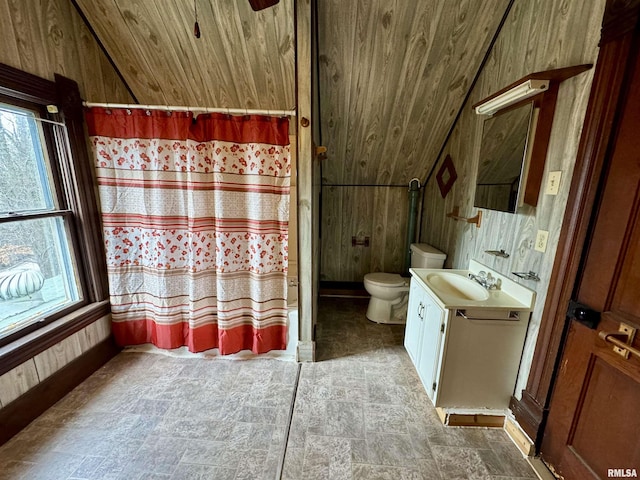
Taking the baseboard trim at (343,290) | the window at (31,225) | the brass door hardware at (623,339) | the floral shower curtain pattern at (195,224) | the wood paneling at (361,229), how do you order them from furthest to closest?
the baseboard trim at (343,290)
the wood paneling at (361,229)
the floral shower curtain pattern at (195,224)
the window at (31,225)
the brass door hardware at (623,339)

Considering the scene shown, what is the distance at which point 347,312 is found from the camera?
10.1ft

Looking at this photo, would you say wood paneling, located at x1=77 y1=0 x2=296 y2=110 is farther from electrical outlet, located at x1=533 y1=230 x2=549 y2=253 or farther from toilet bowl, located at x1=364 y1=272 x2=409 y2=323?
electrical outlet, located at x1=533 y1=230 x2=549 y2=253

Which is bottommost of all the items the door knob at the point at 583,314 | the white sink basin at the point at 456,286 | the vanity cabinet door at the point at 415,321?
the vanity cabinet door at the point at 415,321

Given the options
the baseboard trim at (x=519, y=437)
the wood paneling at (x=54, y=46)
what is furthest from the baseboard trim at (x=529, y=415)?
the wood paneling at (x=54, y=46)

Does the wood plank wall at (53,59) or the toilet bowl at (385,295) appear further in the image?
the toilet bowl at (385,295)

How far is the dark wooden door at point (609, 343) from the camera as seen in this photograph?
1.01 meters

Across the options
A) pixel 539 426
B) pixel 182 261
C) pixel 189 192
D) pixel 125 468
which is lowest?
pixel 125 468

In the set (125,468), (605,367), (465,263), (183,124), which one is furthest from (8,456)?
(465,263)

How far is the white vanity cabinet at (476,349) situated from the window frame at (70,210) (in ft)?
7.74

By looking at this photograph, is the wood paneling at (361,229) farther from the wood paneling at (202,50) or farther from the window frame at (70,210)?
the window frame at (70,210)

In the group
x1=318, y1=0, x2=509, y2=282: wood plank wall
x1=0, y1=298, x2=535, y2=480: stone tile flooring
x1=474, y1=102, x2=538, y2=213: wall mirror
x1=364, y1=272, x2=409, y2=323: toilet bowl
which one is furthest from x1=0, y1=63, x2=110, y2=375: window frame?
x1=474, y1=102, x2=538, y2=213: wall mirror

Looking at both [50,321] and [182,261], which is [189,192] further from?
[50,321]

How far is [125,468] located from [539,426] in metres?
2.08

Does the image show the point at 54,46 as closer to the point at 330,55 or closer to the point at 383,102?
the point at 330,55
